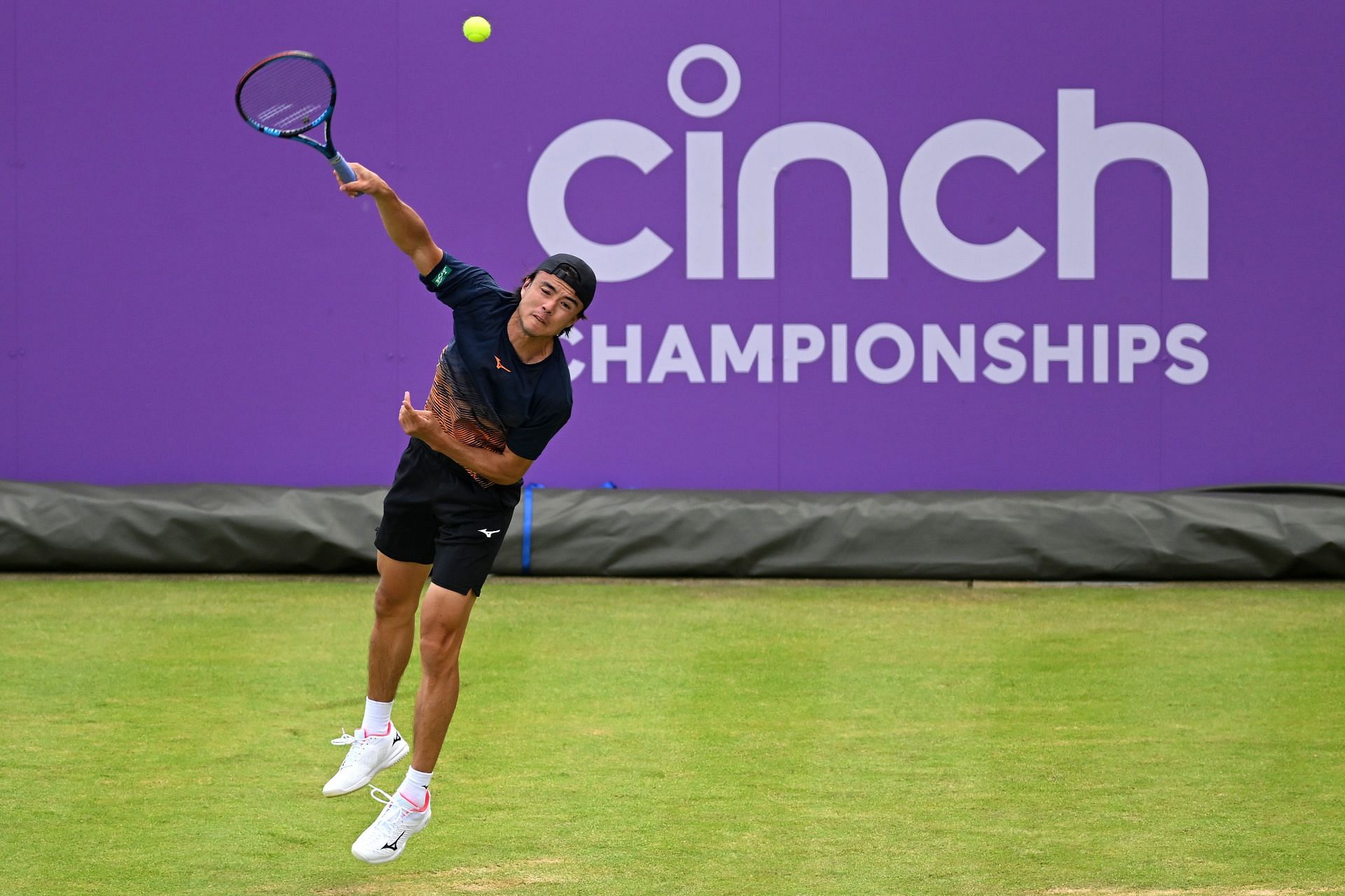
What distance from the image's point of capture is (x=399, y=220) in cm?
512

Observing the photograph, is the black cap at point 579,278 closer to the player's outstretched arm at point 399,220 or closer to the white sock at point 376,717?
the player's outstretched arm at point 399,220

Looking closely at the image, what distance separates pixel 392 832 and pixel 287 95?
2.43 m

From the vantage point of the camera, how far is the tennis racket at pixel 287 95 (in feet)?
17.9

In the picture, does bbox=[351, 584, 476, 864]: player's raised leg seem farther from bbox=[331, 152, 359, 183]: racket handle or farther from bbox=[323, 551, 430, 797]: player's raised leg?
bbox=[331, 152, 359, 183]: racket handle

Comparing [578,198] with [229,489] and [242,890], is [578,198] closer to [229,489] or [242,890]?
[229,489]

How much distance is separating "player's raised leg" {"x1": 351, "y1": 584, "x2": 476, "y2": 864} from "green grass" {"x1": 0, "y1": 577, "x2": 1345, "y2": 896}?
18cm

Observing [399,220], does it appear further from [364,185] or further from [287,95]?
[287,95]

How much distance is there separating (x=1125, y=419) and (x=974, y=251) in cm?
135

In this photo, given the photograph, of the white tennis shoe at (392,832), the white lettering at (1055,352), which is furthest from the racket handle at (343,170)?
the white lettering at (1055,352)

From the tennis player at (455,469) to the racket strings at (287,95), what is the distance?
532 millimetres

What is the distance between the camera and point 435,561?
17.5 feet

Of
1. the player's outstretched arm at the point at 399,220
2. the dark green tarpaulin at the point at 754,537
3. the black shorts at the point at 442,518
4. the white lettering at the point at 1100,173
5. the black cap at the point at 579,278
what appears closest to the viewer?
the player's outstretched arm at the point at 399,220

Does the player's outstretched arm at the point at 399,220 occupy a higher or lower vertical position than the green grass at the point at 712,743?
higher

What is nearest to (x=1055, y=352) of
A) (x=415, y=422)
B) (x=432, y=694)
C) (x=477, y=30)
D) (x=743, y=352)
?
(x=743, y=352)
